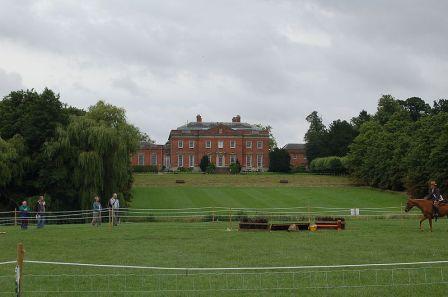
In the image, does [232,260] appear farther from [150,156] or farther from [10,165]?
[150,156]

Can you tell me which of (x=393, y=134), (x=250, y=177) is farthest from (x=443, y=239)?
(x=250, y=177)

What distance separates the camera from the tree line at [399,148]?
55750mm

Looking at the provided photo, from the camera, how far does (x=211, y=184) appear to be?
81125mm

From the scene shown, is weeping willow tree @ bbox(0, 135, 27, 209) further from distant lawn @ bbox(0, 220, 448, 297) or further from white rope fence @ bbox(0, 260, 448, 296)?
white rope fence @ bbox(0, 260, 448, 296)

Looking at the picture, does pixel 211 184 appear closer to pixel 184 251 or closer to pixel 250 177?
pixel 250 177

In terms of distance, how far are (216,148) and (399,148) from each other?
51966 millimetres

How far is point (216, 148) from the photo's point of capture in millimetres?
113625

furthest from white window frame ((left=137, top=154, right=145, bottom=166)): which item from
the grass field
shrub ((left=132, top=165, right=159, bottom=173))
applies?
the grass field

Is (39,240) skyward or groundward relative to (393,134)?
groundward

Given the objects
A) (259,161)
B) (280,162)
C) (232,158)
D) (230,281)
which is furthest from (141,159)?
(230,281)

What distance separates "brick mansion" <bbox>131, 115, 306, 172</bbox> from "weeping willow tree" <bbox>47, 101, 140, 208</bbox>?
67.2 metres

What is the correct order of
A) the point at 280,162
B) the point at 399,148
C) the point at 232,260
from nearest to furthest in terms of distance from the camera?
the point at 232,260, the point at 399,148, the point at 280,162

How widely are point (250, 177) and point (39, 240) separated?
68.1 meters

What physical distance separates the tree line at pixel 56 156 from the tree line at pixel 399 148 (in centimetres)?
2929
